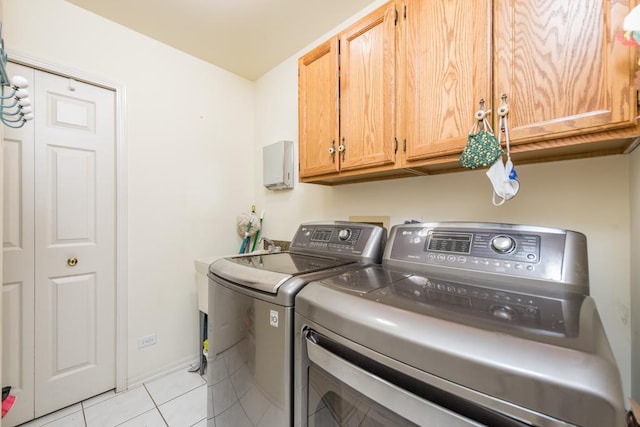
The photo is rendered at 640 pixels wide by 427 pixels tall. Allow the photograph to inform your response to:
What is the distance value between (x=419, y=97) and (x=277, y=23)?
4.47ft

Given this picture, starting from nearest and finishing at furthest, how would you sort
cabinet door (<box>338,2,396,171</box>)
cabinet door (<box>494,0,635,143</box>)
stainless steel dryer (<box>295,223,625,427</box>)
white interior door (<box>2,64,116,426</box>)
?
stainless steel dryer (<box>295,223,625,427</box>) < cabinet door (<box>494,0,635,143</box>) < cabinet door (<box>338,2,396,171</box>) < white interior door (<box>2,64,116,426</box>)

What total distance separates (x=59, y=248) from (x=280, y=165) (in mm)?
1576

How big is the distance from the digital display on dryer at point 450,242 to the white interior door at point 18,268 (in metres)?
2.28

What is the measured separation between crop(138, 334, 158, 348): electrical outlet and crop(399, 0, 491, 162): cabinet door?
2.22m

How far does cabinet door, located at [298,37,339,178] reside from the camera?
1.49 meters

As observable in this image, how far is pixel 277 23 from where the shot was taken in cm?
190

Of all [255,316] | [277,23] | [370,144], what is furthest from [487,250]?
[277,23]

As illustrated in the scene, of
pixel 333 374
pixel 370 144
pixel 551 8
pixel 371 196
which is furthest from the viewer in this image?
pixel 371 196

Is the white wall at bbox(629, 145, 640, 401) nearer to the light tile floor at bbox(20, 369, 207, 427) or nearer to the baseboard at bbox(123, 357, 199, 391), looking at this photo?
the light tile floor at bbox(20, 369, 207, 427)

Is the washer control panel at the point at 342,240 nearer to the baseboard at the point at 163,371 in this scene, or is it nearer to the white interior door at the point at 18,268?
the baseboard at the point at 163,371

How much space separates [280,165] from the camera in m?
2.23

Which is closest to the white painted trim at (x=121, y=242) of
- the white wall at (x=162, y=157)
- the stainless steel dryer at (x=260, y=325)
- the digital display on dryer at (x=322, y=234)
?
the white wall at (x=162, y=157)

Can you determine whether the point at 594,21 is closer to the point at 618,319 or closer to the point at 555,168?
the point at 555,168

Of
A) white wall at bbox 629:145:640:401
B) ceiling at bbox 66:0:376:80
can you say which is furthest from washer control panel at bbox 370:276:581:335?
ceiling at bbox 66:0:376:80
